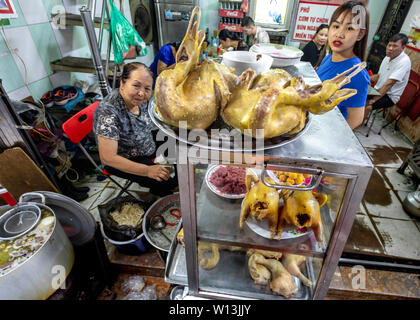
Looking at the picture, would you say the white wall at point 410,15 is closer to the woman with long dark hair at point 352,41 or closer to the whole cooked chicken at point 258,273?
the woman with long dark hair at point 352,41

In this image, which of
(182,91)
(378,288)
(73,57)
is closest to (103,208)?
(182,91)

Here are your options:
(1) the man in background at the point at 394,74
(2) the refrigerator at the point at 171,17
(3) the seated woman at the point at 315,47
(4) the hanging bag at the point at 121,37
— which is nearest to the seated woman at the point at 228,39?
(2) the refrigerator at the point at 171,17

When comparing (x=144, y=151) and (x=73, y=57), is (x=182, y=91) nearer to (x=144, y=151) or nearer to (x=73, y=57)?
(x=144, y=151)

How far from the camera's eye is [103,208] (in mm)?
2309

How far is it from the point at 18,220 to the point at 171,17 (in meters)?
5.57

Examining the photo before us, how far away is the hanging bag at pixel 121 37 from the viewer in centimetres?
295

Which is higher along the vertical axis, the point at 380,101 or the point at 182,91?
the point at 182,91

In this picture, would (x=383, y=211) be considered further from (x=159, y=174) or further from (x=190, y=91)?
(x=190, y=91)

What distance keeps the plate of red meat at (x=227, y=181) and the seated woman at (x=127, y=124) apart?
85 cm

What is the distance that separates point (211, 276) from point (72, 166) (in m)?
2.85

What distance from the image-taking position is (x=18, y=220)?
1594mm

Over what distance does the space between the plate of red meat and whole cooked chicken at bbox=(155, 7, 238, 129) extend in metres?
0.70

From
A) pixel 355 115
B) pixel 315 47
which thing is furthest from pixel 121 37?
pixel 315 47

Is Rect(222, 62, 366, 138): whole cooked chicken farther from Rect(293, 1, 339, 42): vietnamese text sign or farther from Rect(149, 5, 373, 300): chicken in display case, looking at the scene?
Rect(293, 1, 339, 42): vietnamese text sign
